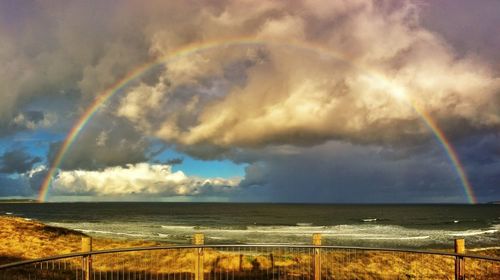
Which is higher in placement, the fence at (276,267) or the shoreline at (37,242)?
the shoreline at (37,242)

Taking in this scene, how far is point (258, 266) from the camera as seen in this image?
738 inches

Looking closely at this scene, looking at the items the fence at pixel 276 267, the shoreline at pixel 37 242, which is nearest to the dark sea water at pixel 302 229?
the shoreline at pixel 37 242

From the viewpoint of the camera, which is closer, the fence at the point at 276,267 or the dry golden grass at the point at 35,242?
the fence at the point at 276,267

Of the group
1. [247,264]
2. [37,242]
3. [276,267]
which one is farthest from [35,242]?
[276,267]

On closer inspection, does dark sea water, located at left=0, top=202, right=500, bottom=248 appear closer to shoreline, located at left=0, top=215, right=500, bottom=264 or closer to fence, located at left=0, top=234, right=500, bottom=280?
shoreline, located at left=0, top=215, right=500, bottom=264

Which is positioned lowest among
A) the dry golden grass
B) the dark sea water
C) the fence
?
the dark sea water

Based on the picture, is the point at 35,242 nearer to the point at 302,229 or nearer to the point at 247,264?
the point at 247,264

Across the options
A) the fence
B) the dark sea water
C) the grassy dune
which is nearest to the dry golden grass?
the grassy dune

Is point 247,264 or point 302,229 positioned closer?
point 247,264

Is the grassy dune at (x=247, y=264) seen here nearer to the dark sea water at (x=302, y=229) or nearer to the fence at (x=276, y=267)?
the fence at (x=276, y=267)

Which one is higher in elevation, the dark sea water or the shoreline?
the shoreline

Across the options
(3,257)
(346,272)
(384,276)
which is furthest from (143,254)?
(384,276)

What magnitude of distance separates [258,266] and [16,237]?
39.3 ft

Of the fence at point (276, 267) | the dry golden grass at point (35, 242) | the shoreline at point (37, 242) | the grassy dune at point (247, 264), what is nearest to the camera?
the fence at point (276, 267)
